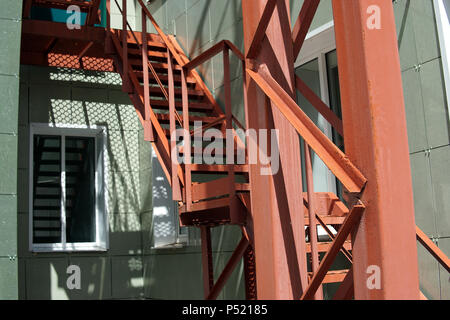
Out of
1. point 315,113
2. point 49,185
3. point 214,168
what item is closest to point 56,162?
point 49,185

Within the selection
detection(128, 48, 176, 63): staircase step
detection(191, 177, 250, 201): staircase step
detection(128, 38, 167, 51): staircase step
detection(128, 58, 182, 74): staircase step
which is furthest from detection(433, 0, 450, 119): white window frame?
detection(128, 38, 167, 51): staircase step

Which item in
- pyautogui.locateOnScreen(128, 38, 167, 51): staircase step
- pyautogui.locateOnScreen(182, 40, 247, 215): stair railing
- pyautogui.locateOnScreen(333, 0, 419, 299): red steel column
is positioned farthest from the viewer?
pyautogui.locateOnScreen(128, 38, 167, 51): staircase step

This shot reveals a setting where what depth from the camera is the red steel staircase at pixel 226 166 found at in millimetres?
2678

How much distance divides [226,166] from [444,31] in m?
2.40

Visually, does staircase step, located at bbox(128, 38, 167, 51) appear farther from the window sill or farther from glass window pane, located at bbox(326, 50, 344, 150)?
glass window pane, located at bbox(326, 50, 344, 150)

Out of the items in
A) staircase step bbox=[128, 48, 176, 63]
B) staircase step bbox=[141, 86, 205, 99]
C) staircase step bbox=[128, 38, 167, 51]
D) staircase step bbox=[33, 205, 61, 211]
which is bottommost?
staircase step bbox=[33, 205, 61, 211]

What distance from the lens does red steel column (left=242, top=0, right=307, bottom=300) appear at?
10.7 feet

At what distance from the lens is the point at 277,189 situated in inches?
130

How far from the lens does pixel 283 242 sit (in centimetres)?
327

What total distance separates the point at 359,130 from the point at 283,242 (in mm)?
977

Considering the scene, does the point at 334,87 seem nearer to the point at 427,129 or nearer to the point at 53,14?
the point at 427,129
